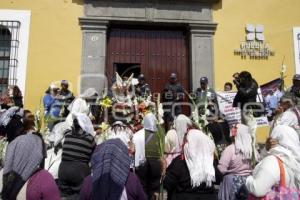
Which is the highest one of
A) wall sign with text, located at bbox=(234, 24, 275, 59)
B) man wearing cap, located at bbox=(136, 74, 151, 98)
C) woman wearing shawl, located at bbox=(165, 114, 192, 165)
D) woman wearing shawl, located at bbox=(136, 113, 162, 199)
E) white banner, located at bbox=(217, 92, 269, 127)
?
wall sign with text, located at bbox=(234, 24, 275, 59)

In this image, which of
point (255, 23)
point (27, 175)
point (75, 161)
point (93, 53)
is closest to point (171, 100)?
point (93, 53)

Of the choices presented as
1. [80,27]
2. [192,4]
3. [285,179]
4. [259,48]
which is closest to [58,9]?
[80,27]

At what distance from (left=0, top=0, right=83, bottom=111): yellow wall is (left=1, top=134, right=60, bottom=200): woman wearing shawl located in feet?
22.1

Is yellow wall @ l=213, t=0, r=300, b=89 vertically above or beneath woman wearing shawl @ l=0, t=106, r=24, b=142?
above

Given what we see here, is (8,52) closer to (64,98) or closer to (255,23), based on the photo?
(64,98)

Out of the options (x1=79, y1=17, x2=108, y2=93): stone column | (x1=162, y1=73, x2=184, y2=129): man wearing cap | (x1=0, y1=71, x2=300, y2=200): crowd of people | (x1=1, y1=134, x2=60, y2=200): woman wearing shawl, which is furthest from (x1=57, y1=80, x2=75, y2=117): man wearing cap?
(x1=1, y1=134, x2=60, y2=200): woman wearing shawl

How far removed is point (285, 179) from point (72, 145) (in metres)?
2.71

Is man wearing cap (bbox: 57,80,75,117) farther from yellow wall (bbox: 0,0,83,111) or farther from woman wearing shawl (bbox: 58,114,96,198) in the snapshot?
woman wearing shawl (bbox: 58,114,96,198)

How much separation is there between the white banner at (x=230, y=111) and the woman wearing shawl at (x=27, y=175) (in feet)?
14.6

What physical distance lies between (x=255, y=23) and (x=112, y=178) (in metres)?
8.97

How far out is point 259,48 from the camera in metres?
10.9

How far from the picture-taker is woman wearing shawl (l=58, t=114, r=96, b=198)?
500 cm

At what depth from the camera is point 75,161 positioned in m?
5.09

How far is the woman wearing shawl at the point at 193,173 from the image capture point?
14.3 feet
